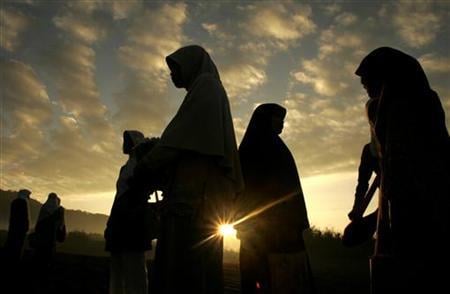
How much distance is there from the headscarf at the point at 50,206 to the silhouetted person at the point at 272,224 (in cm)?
955

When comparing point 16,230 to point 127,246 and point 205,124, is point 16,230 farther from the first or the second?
point 205,124

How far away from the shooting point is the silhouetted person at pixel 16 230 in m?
11.9

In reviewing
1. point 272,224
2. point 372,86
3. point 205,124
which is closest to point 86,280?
point 272,224

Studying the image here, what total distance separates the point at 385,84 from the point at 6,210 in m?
161

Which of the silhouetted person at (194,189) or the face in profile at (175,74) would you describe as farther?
the face in profile at (175,74)

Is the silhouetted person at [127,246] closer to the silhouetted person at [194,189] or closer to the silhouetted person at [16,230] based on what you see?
the silhouetted person at [194,189]

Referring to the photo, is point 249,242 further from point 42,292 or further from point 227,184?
point 42,292

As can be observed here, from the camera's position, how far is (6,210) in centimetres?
14338

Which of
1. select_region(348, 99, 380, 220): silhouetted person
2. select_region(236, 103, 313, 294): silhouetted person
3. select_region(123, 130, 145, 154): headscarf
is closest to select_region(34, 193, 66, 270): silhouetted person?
select_region(123, 130, 145, 154): headscarf

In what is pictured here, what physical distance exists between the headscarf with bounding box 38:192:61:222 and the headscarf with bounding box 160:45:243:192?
10884 millimetres

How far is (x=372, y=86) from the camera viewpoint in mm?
2957

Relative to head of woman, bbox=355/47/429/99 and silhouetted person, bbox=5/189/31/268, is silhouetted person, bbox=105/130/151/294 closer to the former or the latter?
head of woman, bbox=355/47/429/99

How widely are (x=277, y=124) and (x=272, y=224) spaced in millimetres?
1332

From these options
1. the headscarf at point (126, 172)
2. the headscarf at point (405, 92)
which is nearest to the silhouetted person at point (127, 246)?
the headscarf at point (126, 172)
